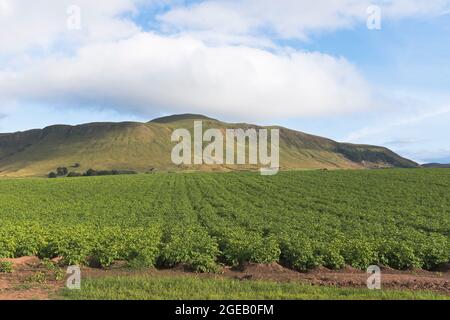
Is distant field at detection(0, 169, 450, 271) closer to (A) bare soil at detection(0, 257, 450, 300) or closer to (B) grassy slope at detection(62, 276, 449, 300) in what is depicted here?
(A) bare soil at detection(0, 257, 450, 300)

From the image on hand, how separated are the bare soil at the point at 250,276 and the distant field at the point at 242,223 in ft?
1.73

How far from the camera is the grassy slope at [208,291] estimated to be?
41.1 ft

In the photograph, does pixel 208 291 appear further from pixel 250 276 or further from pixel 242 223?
pixel 242 223

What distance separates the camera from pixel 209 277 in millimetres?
15750

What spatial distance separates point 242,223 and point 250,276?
1483 centimetres

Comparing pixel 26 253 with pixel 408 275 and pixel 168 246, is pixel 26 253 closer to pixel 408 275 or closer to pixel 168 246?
pixel 168 246

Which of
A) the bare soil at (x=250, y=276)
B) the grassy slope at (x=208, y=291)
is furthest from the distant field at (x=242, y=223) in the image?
the grassy slope at (x=208, y=291)

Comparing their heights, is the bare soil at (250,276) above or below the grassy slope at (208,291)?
below

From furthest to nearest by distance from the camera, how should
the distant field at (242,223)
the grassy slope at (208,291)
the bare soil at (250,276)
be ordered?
the distant field at (242,223) → the bare soil at (250,276) → the grassy slope at (208,291)

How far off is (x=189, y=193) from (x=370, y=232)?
33553mm

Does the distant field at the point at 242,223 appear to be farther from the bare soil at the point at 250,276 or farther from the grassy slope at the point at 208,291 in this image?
the grassy slope at the point at 208,291
